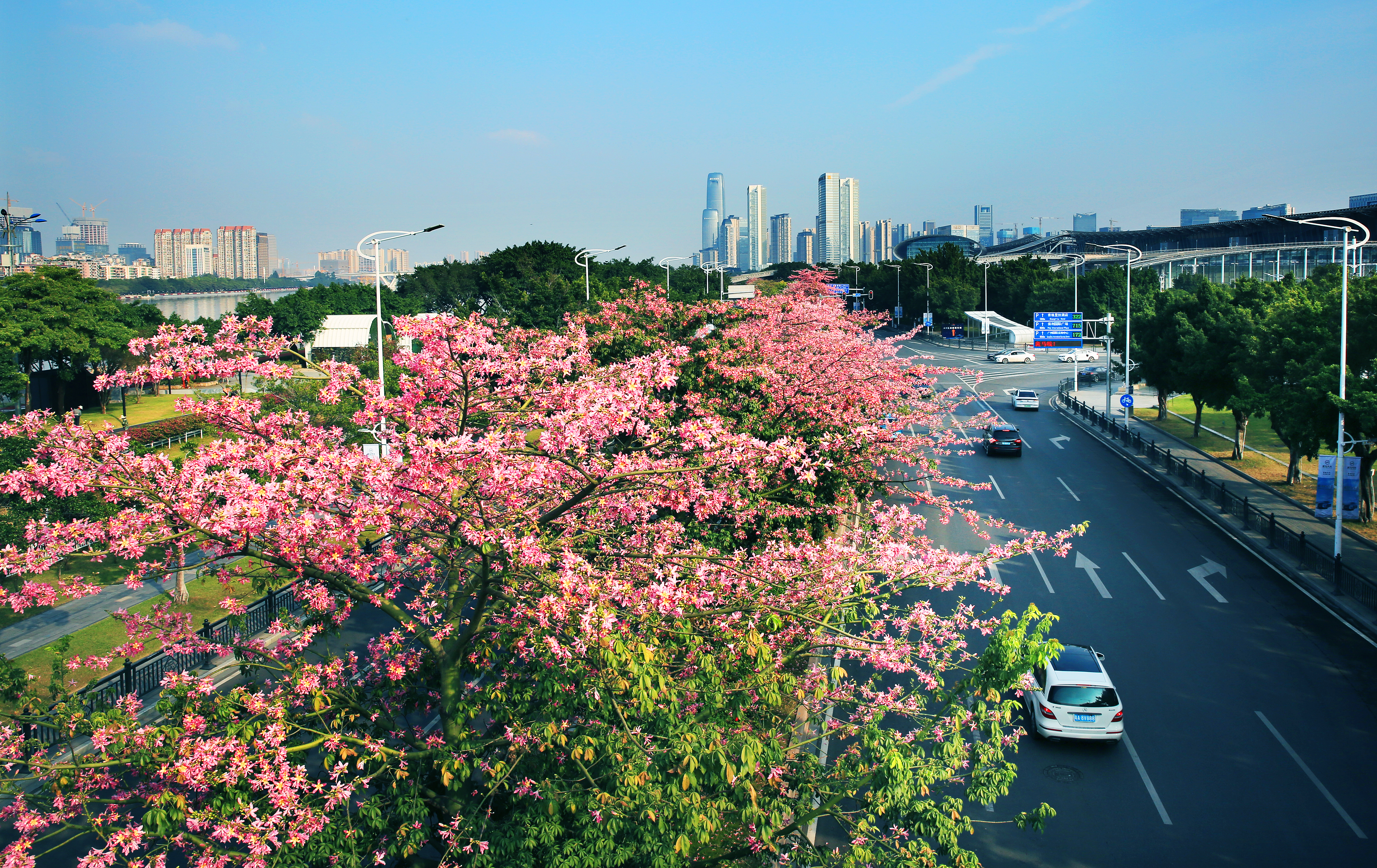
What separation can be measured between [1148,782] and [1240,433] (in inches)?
1132

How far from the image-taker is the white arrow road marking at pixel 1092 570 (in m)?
22.7

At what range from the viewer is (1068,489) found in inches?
1330

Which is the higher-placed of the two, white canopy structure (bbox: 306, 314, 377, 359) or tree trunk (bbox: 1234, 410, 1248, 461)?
white canopy structure (bbox: 306, 314, 377, 359)

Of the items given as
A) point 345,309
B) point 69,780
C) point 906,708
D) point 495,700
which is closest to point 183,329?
point 69,780

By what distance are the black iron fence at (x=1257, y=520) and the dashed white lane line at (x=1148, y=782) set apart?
9.96 meters

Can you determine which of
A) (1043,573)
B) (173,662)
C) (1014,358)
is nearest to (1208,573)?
(1043,573)

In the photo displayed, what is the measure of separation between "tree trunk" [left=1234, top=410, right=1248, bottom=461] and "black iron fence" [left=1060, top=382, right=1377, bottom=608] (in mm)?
2371

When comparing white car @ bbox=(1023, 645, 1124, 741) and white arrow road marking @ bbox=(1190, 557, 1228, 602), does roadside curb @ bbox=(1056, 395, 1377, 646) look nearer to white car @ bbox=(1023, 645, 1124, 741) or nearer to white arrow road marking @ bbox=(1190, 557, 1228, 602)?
white arrow road marking @ bbox=(1190, 557, 1228, 602)

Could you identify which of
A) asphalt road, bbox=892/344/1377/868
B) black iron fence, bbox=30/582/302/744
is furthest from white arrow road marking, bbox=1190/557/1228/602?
black iron fence, bbox=30/582/302/744

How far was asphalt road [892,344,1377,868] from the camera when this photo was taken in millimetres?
12398

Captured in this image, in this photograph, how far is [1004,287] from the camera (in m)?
112

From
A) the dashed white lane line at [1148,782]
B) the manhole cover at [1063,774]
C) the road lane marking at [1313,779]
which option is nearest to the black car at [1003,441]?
the road lane marking at [1313,779]

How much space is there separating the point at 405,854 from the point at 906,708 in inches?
189

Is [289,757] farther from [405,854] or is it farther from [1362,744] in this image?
[1362,744]
